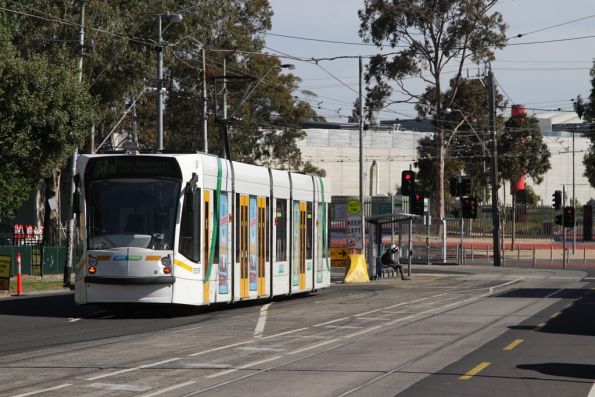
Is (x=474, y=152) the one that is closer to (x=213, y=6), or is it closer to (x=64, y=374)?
(x=213, y=6)

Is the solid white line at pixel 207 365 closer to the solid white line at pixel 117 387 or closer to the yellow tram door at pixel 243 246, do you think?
the solid white line at pixel 117 387

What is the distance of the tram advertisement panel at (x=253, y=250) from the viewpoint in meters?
26.8

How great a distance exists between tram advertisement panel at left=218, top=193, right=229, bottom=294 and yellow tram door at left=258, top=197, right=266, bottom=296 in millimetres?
2205

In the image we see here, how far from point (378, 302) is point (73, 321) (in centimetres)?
953

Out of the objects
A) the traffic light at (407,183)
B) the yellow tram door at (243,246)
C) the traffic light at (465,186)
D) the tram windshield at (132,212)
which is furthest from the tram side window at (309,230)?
the traffic light at (465,186)

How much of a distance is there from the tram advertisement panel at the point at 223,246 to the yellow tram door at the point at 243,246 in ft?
3.05

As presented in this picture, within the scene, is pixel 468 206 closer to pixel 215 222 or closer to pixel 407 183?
pixel 407 183

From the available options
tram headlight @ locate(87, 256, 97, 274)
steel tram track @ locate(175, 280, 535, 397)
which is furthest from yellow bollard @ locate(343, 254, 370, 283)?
tram headlight @ locate(87, 256, 97, 274)

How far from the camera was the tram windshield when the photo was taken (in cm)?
2286

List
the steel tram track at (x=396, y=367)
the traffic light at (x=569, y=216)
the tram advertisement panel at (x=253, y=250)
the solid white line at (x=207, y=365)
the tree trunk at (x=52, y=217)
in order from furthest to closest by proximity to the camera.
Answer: the traffic light at (x=569, y=216) → the tree trunk at (x=52, y=217) → the tram advertisement panel at (x=253, y=250) → the solid white line at (x=207, y=365) → the steel tram track at (x=396, y=367)

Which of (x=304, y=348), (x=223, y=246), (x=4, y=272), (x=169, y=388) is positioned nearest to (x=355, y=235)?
(x=4, y=272)

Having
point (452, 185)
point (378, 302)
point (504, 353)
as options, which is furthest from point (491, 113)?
point (504, 353)

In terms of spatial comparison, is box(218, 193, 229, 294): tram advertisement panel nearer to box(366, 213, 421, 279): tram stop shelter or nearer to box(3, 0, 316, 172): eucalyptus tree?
box(3, 0, 316, 172): eucalyptus tree

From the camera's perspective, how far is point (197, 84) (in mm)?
69062
